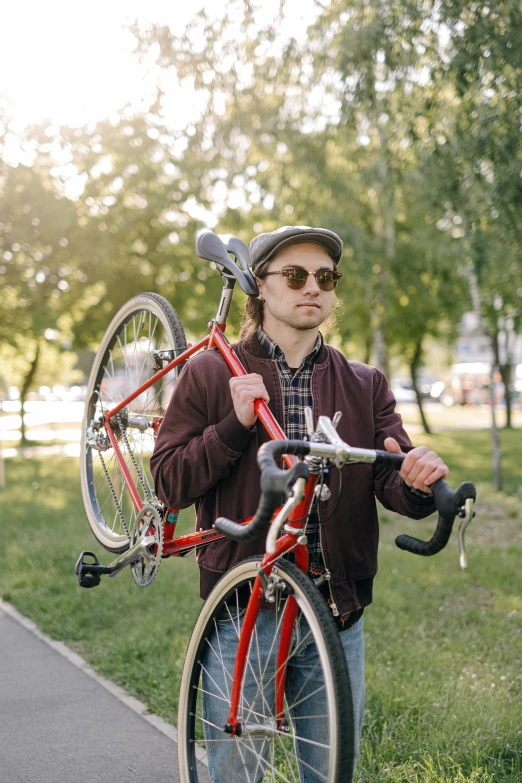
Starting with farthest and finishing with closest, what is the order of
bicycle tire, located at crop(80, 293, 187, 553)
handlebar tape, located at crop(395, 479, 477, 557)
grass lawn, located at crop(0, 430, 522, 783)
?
grass lawn, located at crop(0, 430, 522, 783)
bicycle tire, located at crop(80, 293, 187, 553)
handlebar tape, located at crop(395, 479, 477, 557)

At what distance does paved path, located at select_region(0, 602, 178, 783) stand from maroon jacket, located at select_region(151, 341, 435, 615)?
61.4 inches

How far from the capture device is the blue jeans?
2756 mm

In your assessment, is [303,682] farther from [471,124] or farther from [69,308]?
[69,308]

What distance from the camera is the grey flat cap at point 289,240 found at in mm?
2900

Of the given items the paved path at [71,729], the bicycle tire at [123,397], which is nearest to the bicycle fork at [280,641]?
the bicycle tire at [123,397]

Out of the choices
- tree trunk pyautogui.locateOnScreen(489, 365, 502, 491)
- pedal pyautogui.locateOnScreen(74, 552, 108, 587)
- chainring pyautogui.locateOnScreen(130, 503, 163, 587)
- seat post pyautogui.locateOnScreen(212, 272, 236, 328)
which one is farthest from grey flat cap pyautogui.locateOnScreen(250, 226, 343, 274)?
tree trunk pyautogui.locateOnScreen(489, 365, 502, 491)

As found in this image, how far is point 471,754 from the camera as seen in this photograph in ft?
13.2

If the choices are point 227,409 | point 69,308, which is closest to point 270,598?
point 227,409

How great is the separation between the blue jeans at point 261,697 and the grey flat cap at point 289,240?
1.19 m

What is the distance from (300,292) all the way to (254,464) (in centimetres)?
59

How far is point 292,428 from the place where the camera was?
2996mm

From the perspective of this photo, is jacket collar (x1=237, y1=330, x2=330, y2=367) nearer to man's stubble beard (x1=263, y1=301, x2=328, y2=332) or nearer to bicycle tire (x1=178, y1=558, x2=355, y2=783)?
man's stubble beard (x1=263, y1=301, x2=328, y2=332)

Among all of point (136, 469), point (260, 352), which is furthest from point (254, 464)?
point (136, 469)

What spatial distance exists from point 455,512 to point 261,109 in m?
13.8
